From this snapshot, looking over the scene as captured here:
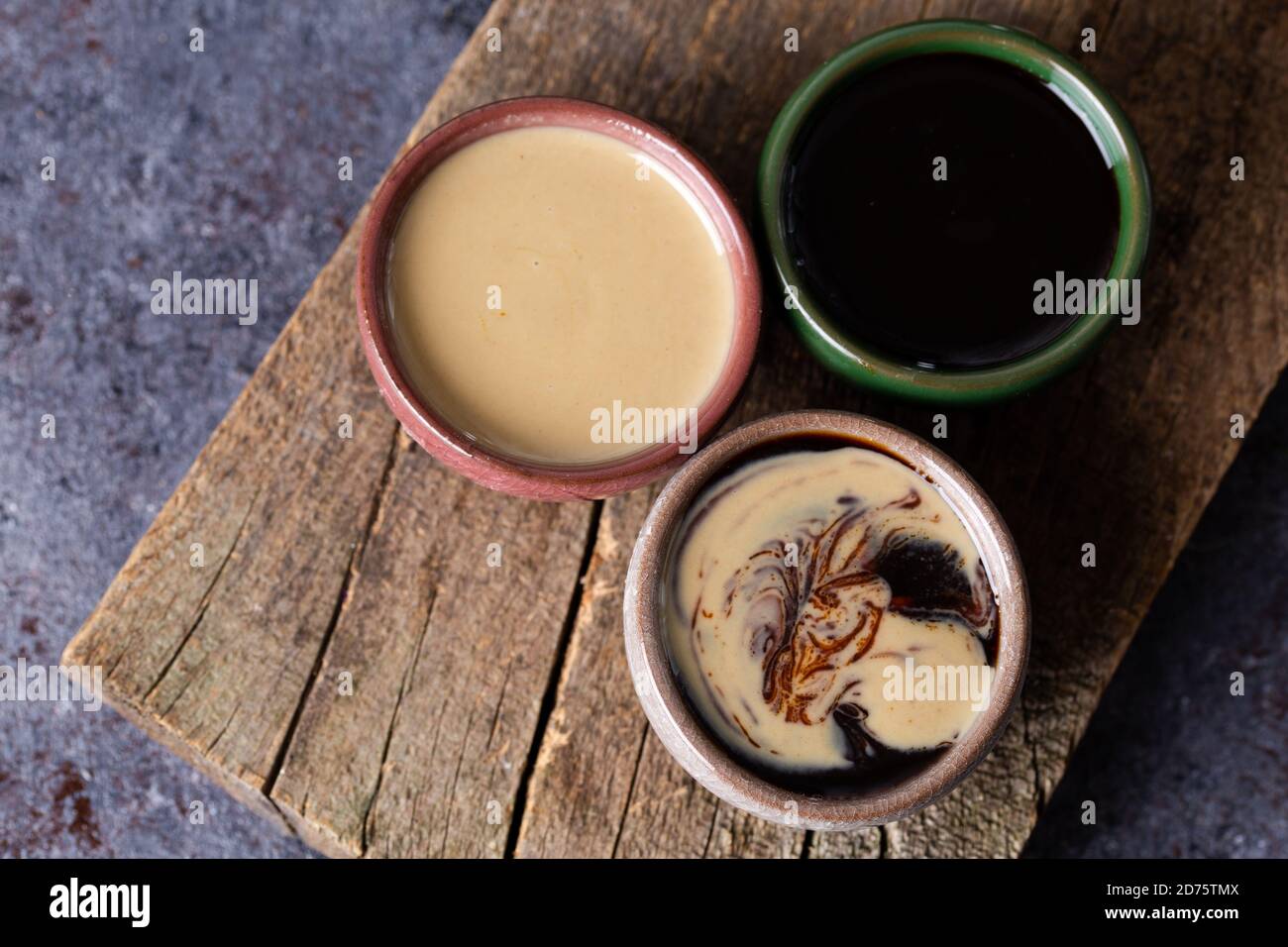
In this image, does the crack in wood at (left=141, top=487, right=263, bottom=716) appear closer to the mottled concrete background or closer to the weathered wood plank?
the weathered wood plank

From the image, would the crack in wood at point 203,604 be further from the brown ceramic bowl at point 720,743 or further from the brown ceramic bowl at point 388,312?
the brown ceramic bowl at point 720,743

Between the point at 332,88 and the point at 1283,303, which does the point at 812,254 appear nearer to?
the point at 1283,303

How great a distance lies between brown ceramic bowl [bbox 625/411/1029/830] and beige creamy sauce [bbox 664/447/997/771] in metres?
0.03

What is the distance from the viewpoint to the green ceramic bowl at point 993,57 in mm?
1171

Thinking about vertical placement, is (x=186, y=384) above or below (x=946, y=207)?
below

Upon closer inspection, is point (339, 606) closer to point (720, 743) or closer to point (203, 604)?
point (203, 604)

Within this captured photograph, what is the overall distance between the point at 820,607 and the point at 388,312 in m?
0.56

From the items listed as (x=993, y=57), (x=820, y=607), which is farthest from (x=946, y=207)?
(x=820, y=607)

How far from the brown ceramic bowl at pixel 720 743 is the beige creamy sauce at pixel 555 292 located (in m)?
0.10

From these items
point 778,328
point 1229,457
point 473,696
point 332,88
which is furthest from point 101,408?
point 1229,457

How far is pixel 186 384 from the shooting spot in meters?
1.93

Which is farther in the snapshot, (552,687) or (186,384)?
(186,384)

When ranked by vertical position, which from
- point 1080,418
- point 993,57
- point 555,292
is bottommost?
point 1080,418

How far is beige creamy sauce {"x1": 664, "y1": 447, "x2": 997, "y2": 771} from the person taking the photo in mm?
1167
